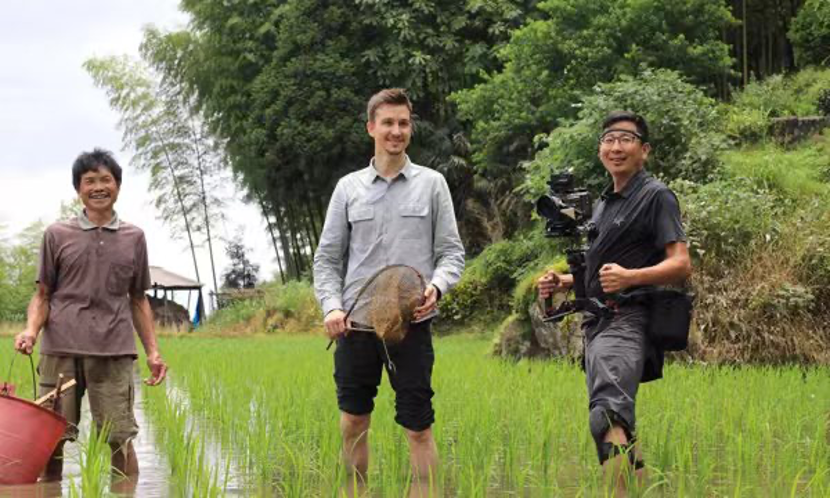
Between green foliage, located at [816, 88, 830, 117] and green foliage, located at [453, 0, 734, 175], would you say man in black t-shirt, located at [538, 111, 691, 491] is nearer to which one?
green foliage, located at [816, 88, 830, 117]

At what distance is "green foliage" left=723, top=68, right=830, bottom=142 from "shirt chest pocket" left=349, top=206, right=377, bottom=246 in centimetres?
1395

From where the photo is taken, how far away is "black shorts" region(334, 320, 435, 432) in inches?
191

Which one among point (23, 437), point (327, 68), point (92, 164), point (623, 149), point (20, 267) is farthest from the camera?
point (20, 267)

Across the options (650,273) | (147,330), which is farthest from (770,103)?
(650,273)

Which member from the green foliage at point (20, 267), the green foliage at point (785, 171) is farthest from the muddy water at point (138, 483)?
the green foliage at point (20, 267)

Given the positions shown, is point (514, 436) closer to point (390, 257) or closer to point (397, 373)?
point (397, 373)

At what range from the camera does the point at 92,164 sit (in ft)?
18.1

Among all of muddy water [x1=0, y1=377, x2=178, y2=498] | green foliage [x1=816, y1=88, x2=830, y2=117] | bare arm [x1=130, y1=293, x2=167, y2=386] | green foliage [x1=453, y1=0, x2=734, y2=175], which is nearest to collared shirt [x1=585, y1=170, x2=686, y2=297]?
muddy water [x1=0, y1=377, x2=178, y2=498]

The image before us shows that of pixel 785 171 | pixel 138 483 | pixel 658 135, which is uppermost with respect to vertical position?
pixel 658 135

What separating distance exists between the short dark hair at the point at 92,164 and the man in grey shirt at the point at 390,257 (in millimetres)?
1135

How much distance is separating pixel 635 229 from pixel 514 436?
1.70m

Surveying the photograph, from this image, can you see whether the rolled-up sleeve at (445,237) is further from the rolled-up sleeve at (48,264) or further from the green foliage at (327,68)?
the green foliage at (327,68)

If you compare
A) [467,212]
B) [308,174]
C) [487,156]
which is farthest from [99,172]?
[308,174]

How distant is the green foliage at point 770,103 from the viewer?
19.2 metres
